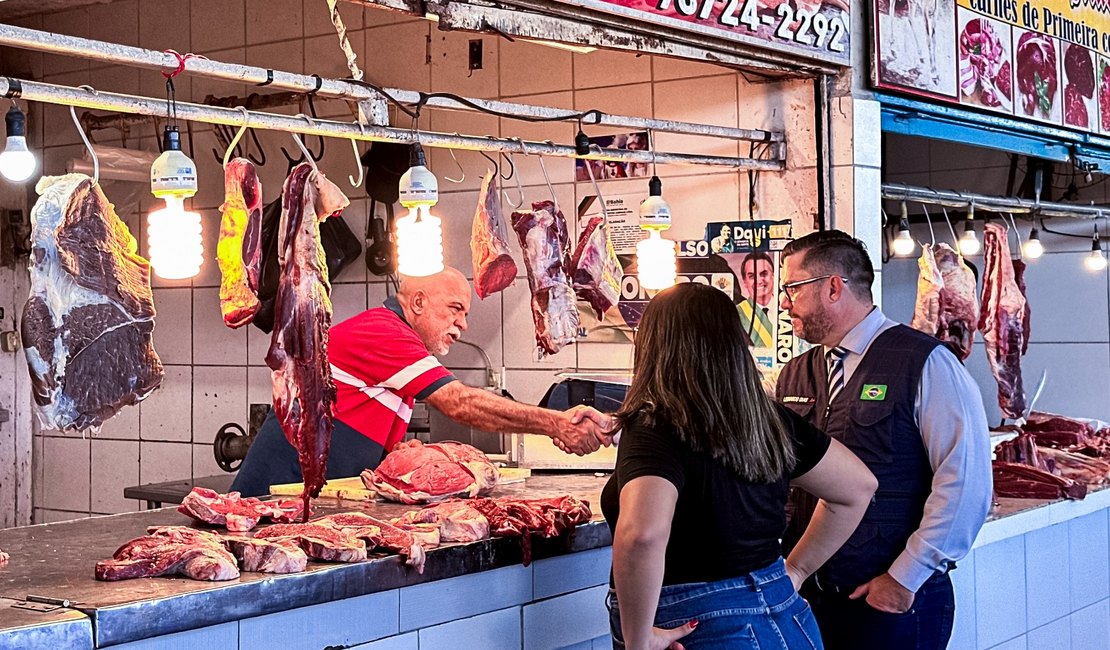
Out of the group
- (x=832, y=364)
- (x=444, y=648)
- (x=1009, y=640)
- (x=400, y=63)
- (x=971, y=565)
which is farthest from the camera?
(x=400, y=63)

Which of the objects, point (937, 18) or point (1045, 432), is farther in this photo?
point (1045, 432)

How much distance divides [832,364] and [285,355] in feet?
5.63

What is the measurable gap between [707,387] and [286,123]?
137 centimetres

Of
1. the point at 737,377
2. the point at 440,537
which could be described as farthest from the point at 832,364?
the point at 440,537

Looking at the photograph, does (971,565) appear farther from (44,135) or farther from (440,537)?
(44,135)

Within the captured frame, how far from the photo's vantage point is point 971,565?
17.5 feet

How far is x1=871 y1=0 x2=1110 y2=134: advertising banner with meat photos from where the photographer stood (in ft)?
18.2

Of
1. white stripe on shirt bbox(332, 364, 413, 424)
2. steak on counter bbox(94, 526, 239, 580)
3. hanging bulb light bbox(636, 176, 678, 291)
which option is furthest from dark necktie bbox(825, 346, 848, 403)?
steak on counter bbox(94, 526, 239, 580)

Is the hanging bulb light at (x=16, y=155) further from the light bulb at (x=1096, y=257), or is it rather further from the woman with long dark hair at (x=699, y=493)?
the light bulb at (x=1096, y=257)

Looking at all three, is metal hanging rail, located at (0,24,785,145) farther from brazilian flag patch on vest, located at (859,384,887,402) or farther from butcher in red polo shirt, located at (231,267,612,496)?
brazilian flag patch on vest, located at (859,384,887,402)

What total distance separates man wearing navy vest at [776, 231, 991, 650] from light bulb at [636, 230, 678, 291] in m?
0.64

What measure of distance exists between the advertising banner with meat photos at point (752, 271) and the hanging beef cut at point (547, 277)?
796 mm

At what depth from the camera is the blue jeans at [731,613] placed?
10.2 feet

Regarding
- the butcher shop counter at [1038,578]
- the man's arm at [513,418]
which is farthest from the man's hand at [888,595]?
the butcher shop counter at [1038,578]
